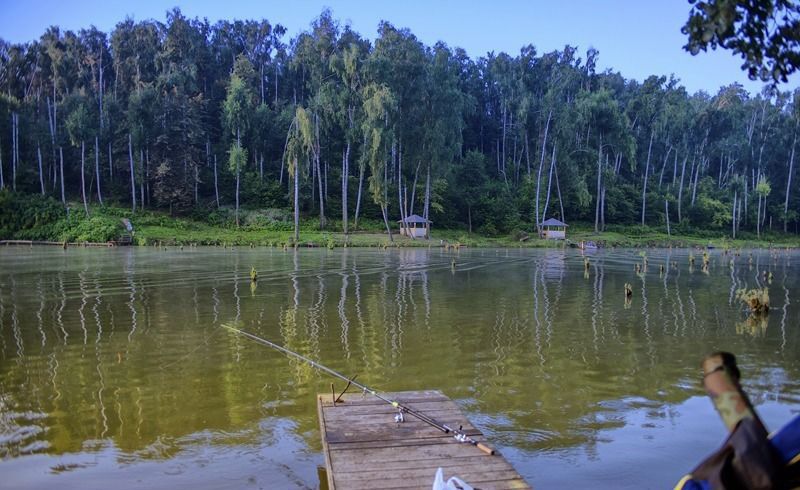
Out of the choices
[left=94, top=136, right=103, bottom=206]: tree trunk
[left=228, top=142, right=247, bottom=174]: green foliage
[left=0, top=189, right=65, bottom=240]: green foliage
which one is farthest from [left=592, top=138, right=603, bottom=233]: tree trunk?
[left=0, top=189, right=65, bottom=240]: green foliage

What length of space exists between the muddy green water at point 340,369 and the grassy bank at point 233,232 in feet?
98.4

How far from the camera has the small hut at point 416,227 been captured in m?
57.1

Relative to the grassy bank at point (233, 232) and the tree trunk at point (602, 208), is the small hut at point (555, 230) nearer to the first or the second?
the grassy bank at point (233, 232)

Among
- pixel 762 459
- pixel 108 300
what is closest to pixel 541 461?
pixel 762 459

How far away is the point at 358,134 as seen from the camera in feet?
186

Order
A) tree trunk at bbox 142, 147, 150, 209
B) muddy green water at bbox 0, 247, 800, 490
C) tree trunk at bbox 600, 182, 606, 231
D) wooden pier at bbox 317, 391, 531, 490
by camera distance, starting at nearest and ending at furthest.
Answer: wooden pier at bbox 317, 391, 531, 490
muddy green water at bbox 0, 247, 800, 490
tree trunk at bbox 142, 147, 150, 209
tree trunk at bbox 600, 182, 606, 231

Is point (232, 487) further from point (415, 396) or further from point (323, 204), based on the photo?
point (323, 204)

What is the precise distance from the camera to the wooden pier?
4.62 meters

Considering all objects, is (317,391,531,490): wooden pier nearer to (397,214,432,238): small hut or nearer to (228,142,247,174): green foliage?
(397,214,432,238): small hut

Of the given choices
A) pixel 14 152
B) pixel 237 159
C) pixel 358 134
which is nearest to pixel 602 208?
pixel 358 134

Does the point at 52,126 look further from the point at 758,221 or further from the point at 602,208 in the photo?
the point at 758,221

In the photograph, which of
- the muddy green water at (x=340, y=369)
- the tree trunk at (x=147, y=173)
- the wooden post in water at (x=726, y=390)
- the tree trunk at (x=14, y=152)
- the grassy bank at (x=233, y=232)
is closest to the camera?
the wooden post in water at (x=726, y=390)

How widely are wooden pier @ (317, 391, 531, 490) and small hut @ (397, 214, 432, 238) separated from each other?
5043 centimetres

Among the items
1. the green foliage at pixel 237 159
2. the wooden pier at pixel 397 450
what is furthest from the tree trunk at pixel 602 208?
the wooden pier at pixel 397 450
